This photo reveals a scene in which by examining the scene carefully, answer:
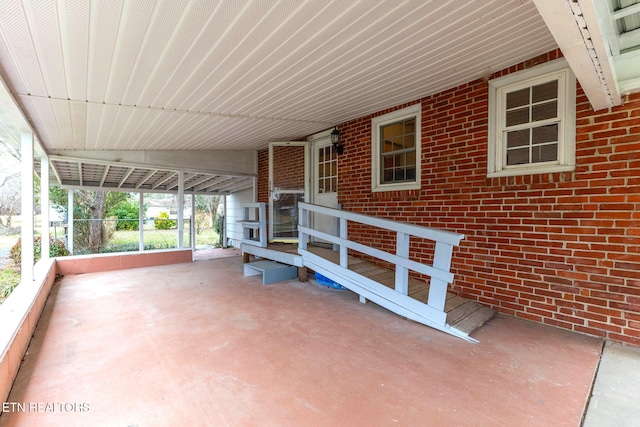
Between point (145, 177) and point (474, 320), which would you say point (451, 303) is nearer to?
point (474, 320)

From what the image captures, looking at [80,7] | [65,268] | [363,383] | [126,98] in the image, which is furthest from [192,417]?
[65,268]

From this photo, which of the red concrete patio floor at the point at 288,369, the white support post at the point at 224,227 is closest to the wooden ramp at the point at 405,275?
the red concrete patio floor at the point at 288,369

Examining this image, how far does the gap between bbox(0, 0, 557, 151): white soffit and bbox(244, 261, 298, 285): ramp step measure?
8.61ft

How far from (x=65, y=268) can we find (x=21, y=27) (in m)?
5.49

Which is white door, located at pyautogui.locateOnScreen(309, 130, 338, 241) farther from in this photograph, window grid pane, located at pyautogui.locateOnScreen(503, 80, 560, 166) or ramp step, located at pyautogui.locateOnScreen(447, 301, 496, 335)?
window grid pane, located at pyautogui.locateOnScreen(503, 80, 560, 166)

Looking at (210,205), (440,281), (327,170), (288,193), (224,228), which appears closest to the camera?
(440,281)

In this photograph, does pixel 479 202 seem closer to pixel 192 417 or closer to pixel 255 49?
pixel 255 49

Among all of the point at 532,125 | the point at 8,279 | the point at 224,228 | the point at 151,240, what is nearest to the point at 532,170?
the point at 532,125

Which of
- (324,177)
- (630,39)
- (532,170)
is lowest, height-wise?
(532,170)

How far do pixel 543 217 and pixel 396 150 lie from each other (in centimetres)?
220

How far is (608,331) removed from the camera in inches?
106

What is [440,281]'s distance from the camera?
2.94 metres

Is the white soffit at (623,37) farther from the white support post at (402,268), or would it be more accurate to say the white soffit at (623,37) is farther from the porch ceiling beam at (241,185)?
the porch ceiling beam at (241,185)

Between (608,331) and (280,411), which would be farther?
(608,331)
